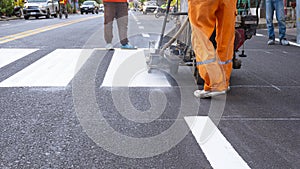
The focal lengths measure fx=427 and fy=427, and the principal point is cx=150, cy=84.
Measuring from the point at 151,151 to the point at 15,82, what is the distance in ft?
8.58

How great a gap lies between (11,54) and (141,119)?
14.2 feet

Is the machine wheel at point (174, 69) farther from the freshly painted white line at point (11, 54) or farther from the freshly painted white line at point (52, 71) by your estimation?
the freshly painted white line at point (11, 54)

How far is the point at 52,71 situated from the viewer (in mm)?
5496

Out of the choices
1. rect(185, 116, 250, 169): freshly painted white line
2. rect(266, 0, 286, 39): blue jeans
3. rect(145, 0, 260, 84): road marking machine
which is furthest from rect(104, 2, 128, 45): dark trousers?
rect(185, 116, 250, 169): freshly painted white line

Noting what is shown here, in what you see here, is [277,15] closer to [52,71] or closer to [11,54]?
[11,54]

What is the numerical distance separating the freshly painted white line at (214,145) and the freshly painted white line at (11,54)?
359cm

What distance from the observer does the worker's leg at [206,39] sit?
153 inches

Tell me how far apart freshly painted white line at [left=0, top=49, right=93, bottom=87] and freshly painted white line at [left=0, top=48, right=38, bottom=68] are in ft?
1.37

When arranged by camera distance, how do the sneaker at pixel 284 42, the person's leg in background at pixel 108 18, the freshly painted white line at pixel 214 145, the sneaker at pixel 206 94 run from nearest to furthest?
1. the freshly painted white line at pixel 214 145
2. the sneaker at pixel 206 94
3. the person's leg in background at pixel 108 18
4. the sneaker at pixel 284 42

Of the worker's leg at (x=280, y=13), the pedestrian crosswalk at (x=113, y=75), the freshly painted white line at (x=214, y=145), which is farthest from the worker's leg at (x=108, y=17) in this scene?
the freshly painted white line at (x=214, y=145)

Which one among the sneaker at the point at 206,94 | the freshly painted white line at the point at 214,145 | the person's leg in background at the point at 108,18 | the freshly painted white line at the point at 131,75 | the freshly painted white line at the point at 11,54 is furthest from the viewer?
the person's leg in background at the point at 108,18

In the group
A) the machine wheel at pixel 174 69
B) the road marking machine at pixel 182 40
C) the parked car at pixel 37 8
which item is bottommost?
the machine wheel at pixel 174 69

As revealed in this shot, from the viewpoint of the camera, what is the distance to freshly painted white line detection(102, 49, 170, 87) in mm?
4746

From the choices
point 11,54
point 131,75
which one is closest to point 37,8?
point 11,54
